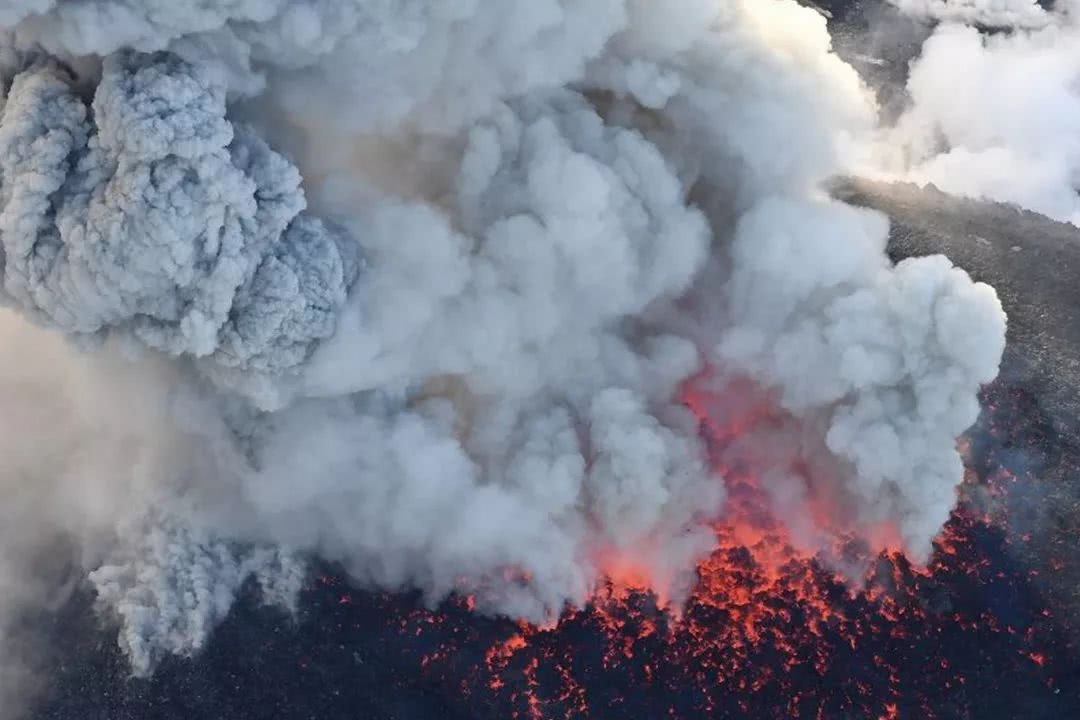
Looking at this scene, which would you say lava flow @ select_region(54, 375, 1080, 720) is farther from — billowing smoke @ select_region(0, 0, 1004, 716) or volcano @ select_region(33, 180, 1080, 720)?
billowing smoke @ select_region(0, 0, 1004, 716)

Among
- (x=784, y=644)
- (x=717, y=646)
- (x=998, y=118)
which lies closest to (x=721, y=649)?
(x=717, y=646)

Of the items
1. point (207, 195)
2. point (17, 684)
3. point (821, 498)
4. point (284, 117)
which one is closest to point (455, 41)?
point (284, 117)

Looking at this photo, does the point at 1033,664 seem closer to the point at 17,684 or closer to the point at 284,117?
the point at 284,117

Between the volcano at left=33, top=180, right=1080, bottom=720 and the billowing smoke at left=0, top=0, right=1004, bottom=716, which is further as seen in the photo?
the volcano at left=33, top=180, right=1080, bottom=720

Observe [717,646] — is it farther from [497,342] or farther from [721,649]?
[497,342]

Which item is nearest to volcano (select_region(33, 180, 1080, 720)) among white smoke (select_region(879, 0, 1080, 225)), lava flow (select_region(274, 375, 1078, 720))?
lava flow (select_region(274, 375, 1078, 720))
